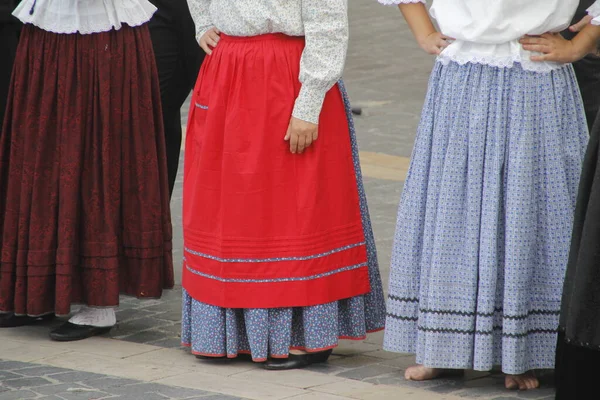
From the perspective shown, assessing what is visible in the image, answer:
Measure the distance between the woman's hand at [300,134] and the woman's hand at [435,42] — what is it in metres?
0.49

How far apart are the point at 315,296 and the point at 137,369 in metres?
0.73

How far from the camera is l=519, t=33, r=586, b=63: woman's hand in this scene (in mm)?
4129

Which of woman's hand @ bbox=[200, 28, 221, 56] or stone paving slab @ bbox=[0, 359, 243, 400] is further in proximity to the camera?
woman's hand @ bbox=[200, 28, 221, 56]

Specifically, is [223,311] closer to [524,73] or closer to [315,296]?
[315,296]

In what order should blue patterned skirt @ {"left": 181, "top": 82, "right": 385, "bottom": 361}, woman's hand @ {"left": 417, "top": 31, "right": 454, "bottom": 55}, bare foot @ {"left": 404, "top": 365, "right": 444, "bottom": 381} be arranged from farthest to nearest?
1. blue patterned skirt @ {"left": 181, "top": 82, "right": 385, "bottom": 361}
2. bare foot @ {"left": 404, "top": 365, "right": 444, "bottom": 381}
3. woman's hand @ {"left": 417, "top": 31, "right": 454, "bottom": 55}

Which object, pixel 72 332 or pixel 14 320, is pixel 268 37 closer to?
pixel 72 332

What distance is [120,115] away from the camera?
4.97 meters

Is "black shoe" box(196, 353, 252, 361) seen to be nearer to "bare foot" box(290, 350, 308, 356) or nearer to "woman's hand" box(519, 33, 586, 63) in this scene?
"bare foot" box(290, 350, 308, 356)

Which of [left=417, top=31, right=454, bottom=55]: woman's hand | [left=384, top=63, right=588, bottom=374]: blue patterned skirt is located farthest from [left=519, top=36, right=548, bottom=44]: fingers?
[left=417, top=31, right=454, bottom=55]: woman's hand

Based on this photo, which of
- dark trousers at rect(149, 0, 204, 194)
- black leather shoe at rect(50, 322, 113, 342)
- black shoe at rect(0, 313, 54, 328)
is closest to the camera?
black leather shoe at rect(50, 322, 113, 342)

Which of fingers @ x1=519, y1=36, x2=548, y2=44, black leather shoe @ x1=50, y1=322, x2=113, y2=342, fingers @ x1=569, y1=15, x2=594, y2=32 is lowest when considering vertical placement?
black leather shoe @ x1=50, y1=322, x2=113, y2=342

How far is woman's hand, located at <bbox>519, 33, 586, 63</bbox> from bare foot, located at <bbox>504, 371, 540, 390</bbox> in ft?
3.65

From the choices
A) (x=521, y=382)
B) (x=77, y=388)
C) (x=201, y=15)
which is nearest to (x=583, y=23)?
(x=521, y=382)

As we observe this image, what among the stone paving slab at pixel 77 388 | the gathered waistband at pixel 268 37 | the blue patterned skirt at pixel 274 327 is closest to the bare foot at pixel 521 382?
the blue patterned skirt at pixel 274 327
